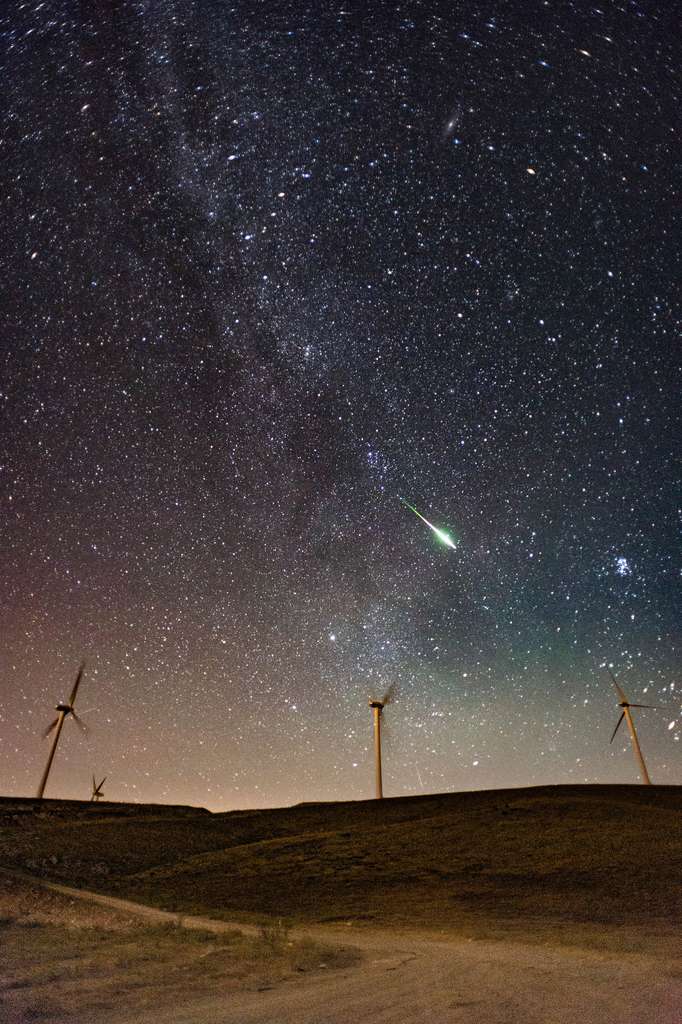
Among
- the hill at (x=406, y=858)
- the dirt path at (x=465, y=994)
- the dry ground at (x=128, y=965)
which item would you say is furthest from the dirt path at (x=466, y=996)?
the hill at (x=406, y=858)

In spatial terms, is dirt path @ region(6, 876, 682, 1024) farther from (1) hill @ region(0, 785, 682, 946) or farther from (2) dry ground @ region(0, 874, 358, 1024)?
(1) hill @ region(0, 785, 682, 946)

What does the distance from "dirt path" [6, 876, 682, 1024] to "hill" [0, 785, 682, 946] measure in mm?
7249

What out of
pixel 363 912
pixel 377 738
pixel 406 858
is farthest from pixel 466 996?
pixel 377 738

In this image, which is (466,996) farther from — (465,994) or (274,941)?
(274,941)

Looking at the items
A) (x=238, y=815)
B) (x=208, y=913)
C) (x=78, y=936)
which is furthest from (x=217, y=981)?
(x=238, y=815)

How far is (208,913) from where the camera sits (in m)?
19.9

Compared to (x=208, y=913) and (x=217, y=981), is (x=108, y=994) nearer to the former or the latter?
(x=217, y=981)

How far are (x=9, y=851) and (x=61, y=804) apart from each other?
21.6m

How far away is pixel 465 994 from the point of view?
756cm

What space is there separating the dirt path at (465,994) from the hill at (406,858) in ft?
23.8

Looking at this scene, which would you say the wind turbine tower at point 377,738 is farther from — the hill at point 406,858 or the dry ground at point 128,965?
the dry ground at point 128,965

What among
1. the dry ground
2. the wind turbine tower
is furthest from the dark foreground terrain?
the wind turbine tower

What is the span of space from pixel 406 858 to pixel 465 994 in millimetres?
22488

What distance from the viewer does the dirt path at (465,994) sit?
6.42 m
